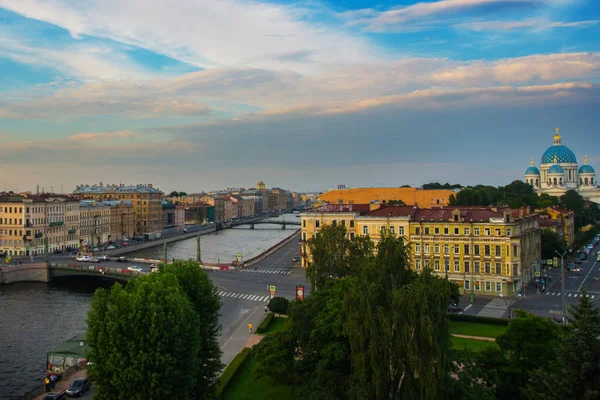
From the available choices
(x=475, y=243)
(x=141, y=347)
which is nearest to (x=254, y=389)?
(x=141, y=347)

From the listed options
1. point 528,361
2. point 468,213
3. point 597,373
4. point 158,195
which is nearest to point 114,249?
point 158,195

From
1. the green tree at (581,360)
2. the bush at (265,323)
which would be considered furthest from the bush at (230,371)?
the green tree at (581,360)

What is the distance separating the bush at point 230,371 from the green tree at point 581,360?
16880 mm

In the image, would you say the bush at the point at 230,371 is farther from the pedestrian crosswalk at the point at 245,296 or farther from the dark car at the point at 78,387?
the pedestrian crosswalk at the point at 245,296

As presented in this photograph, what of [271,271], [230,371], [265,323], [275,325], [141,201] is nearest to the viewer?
[230,371]

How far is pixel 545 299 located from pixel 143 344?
150 ft

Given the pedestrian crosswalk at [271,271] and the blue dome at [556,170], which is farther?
the blue dome at [556,170]

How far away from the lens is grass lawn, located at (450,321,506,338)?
43.5 meters

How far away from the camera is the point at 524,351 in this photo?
29141 mm

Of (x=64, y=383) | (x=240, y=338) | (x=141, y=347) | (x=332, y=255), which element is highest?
(x=332, y=255)

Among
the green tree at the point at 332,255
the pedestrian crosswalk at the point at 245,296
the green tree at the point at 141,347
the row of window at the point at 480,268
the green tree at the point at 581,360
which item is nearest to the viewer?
the green tree at the point at 581,360

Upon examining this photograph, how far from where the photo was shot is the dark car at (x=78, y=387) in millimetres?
32938

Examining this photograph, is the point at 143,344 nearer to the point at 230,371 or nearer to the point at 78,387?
the point at 230,371

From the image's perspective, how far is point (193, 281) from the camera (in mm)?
32344
